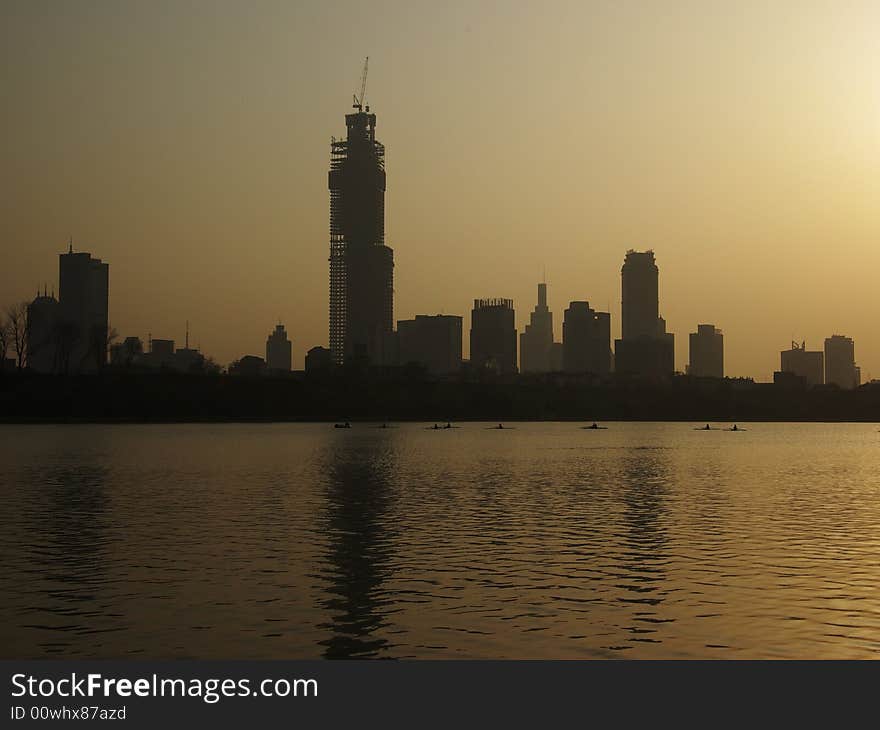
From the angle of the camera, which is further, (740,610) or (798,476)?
(798,476)

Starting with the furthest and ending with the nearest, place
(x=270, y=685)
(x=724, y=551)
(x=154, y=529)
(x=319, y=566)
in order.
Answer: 1. (x=154, y=529)
2. (x=724, y=551)
3. (x=319, y=566)
4. (x=270, y=685)

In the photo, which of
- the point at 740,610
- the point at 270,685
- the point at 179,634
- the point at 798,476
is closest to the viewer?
the point at 270,685

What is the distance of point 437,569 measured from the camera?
40.9 m

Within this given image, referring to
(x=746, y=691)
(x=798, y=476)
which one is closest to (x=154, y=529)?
(x=746, y=691)

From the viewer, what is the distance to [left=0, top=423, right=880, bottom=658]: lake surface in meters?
28.8

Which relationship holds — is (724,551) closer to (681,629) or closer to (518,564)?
(518,564)

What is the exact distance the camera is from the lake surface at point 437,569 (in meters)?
28.8

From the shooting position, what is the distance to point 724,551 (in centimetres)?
4644

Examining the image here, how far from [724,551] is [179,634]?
88.0 feet

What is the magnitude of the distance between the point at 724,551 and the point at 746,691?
23040mm

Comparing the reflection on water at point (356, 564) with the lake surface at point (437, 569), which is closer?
the lake surface at point (437, 569)

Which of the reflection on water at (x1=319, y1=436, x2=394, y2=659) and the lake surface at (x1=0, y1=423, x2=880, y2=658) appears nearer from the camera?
the lake surface at (x1=0, y1=423, x2=880, y2=658)

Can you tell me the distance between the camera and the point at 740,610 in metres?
32.8

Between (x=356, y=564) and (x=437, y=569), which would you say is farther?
(x=356, y=564)
